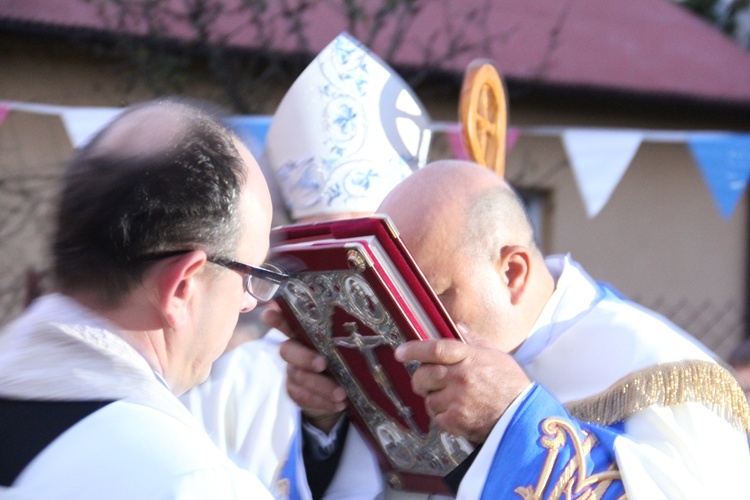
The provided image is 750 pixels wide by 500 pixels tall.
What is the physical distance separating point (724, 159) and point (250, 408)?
3714mm

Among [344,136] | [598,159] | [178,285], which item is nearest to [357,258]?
[178,285]

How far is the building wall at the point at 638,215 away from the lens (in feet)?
21.0

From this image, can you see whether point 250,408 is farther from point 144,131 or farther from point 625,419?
point 144,131

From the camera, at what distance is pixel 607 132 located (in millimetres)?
5477

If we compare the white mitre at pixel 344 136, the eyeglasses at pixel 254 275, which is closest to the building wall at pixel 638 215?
the white mitre at pixel 344 136

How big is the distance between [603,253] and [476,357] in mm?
6771

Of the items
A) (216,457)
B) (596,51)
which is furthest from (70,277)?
(596,51)

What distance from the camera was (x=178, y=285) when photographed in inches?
56.4

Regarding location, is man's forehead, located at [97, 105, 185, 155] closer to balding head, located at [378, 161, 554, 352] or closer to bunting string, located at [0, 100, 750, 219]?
balding head, located at [378, 161, 554, 352]

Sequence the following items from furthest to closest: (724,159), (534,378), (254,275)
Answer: (724,159) < (534,378) < (254,275)

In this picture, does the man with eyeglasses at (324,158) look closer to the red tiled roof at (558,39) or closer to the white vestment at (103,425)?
the white vestment at (103,425)

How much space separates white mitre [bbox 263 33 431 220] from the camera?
313cm

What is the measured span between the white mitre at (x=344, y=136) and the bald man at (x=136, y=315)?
154cm

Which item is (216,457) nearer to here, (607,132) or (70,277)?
(70,277)
